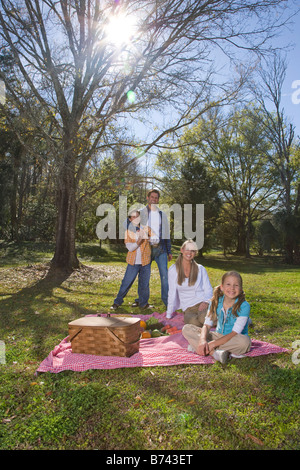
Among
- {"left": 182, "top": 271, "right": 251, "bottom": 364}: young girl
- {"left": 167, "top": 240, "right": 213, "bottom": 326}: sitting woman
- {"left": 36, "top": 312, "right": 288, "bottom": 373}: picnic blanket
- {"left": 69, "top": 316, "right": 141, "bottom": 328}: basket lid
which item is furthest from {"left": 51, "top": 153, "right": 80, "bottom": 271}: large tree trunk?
{"left": 182, "top": 271, "right": 251, "bottom": 364}: young girl

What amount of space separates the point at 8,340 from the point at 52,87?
30.9 feet

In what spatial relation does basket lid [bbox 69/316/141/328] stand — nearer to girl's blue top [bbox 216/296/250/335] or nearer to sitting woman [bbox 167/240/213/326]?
girl's blue top [bbox 216/296/250/335]

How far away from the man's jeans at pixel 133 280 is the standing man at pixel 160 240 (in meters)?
0.30

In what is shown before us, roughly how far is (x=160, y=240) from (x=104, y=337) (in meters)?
3.20

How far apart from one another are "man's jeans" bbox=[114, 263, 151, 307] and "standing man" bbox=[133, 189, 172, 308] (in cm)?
30

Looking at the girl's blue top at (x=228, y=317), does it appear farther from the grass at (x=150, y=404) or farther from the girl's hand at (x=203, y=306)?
the girl's hand at (x=203, y=306)

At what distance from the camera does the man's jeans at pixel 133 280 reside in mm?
6906

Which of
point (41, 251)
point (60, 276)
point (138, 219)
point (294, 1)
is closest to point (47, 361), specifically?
point (138, 219)

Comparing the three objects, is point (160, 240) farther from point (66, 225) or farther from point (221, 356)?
point (66, 225)

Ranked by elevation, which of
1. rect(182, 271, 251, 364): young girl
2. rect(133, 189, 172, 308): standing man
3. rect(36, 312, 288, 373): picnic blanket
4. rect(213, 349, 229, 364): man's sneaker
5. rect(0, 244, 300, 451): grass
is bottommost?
rect(0, 244, 300, 451): grass

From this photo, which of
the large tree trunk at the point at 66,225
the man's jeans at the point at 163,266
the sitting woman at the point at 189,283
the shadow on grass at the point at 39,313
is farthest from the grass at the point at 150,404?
the large tree trunk at the point at 66,225

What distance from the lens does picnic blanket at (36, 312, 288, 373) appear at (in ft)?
12.2

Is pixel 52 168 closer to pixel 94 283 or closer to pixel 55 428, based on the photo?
pixel 94 283

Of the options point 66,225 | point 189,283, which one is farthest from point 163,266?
point 66,225
